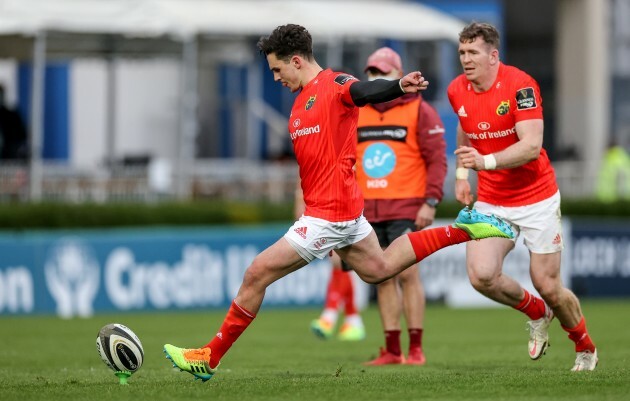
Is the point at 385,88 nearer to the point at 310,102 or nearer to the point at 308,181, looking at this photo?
the point at 310,102

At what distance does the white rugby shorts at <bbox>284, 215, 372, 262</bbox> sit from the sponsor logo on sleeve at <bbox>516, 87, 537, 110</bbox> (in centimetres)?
148

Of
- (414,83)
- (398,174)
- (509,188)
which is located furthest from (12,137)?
(414,83)

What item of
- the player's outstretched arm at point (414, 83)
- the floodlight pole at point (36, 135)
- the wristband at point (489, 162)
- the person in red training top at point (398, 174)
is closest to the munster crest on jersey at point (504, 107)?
the wristband at point (489, 162)

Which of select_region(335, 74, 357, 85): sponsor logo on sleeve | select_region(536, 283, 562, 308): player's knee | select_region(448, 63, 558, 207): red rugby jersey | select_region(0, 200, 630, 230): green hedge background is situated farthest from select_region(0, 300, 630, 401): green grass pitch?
select_region(0, 200, 630, 230): green hedge background

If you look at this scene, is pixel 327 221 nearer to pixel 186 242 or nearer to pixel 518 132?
pixel 518 132

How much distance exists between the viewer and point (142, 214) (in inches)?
848

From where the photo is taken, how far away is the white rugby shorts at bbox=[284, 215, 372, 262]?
955 cm

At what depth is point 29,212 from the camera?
68.5ft

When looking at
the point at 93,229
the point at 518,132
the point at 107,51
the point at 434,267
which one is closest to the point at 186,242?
the point at 93,229

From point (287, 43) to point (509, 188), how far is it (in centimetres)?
212

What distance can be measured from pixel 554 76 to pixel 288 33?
2590cm

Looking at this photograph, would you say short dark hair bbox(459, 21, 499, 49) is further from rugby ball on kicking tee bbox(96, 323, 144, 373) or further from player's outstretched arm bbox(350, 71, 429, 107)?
rugby ball on kicking tee bbox(96, 323, 144, 373)

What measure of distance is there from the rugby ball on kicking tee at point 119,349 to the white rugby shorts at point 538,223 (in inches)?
115

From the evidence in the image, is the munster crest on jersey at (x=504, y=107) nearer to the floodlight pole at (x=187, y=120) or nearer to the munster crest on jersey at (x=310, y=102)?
the munster crest on jersey at (x=310, y=102)
